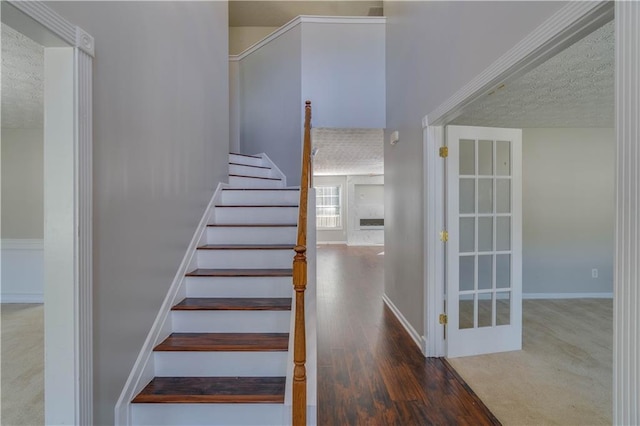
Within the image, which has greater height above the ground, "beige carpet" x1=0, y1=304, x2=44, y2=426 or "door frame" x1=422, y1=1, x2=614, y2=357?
"door frame" x1=422, y1=1, x2=614, y2=357

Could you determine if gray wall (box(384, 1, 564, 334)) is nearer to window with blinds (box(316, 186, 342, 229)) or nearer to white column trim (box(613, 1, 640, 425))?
white column trim (box(613, 1, 640, 425))

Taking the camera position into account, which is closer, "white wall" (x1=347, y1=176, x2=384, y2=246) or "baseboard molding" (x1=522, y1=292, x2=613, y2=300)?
"baseboard molding" (x1=522, y1=292, x2=613, y2=300)

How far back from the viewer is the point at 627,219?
96cm

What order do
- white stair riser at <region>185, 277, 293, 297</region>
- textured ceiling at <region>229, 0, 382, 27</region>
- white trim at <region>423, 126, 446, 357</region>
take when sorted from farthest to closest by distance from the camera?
textured ceiling at <region>229, 0, 382, 27</region>, white trim at <region>423, 126, 446, 357</region>, white stair riser at <region>185, 277, 293, 297</region>

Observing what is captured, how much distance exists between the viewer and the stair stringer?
1.61 m

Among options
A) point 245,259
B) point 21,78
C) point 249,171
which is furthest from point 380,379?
point 21,78

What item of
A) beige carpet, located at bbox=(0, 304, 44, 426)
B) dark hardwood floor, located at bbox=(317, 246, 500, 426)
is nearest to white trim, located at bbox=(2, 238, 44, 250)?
beige carpet, located at bbox=(0, 304, 44, 426)

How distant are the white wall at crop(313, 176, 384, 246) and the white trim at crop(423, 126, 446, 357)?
7.83 metres

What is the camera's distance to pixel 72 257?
50.5 inches

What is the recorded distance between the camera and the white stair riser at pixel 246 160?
4.12 metres

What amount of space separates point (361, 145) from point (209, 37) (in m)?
3.06

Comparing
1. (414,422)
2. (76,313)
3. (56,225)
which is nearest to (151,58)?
(56,225)

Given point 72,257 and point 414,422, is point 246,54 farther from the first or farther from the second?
point 414,422

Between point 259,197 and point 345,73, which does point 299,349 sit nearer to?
point 259,197
